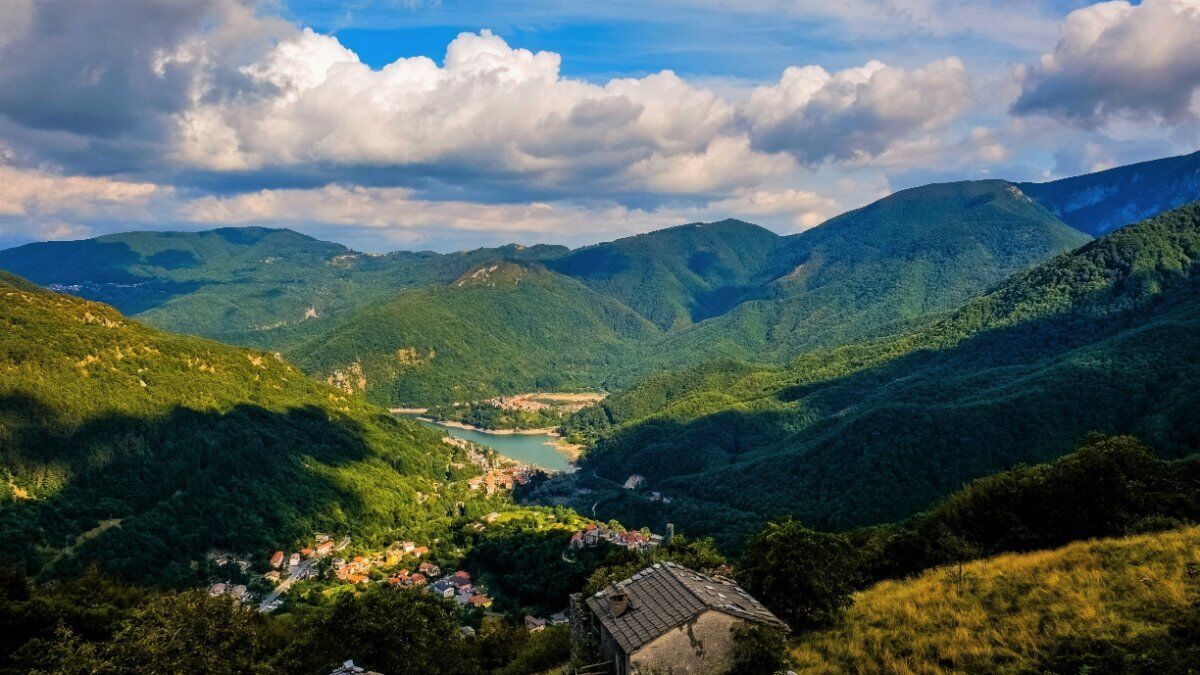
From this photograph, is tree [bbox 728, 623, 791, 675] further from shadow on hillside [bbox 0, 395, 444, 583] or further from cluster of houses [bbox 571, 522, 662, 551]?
shadow on hillside [bbox 0, 395, 444, 583]

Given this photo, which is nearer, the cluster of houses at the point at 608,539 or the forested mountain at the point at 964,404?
the cluster of houses at the point at 608,539

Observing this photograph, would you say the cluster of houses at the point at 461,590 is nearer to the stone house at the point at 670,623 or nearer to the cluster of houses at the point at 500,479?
the cluster of houses at the point at 500,479

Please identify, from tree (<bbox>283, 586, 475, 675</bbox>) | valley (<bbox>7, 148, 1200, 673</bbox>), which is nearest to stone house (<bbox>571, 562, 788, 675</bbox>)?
valley (<bbox>7, 148, 1200, 673</bbox>)

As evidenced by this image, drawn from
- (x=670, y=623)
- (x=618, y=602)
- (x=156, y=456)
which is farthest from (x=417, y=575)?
(x=670, y=623)

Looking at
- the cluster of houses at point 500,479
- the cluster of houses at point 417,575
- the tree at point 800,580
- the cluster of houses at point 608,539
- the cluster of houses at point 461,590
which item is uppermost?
the tree at point 800,580

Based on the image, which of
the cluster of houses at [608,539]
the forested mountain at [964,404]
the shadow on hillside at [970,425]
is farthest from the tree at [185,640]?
the forested mountain at [964,404]

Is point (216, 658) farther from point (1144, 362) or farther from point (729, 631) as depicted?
point (1144, 362)
